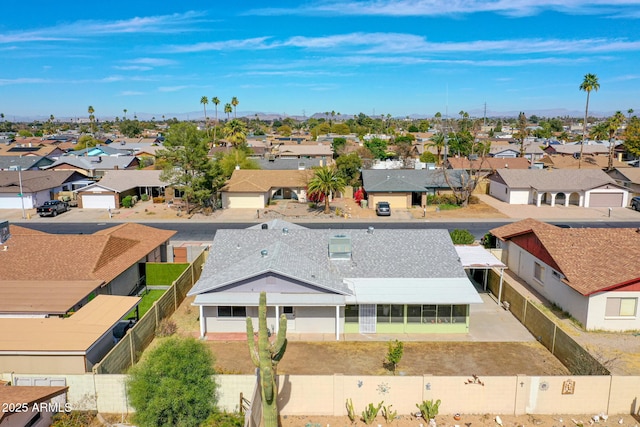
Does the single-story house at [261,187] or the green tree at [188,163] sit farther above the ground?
the green tree at [188,163]

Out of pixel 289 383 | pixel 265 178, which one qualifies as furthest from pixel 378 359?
pixel 265 178

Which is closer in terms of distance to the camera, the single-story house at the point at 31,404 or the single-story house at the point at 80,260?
the single-story house at the point at 31,404

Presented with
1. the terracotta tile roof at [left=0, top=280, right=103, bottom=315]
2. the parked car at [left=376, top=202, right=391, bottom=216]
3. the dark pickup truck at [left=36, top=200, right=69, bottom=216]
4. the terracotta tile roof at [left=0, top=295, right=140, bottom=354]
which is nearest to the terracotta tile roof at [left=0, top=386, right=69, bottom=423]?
the terracotta tile roof at [left=0, top=295, right=140, bottom=354]

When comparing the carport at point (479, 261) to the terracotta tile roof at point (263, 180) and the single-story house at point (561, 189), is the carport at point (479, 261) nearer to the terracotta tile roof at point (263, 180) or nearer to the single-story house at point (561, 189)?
the terracotta tile roof at point (263, 180)

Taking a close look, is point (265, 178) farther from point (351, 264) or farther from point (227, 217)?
point (351, 264)

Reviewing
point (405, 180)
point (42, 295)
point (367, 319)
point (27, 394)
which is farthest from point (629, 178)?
point (27, 394)

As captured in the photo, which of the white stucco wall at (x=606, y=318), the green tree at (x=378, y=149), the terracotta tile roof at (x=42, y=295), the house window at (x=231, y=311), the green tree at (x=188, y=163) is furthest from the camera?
the green tree at (x=378, y=149)

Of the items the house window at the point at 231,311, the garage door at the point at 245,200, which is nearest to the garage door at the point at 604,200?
the garage door at the point at 245,200
